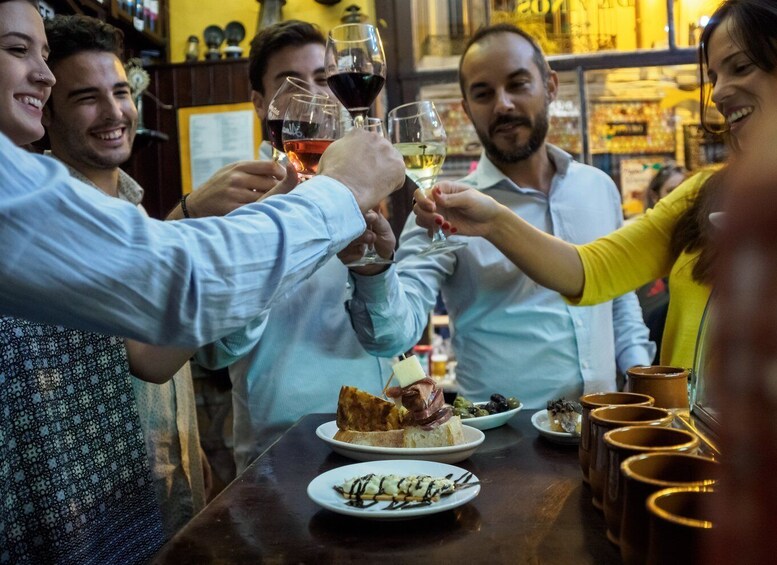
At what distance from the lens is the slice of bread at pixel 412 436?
1289mm

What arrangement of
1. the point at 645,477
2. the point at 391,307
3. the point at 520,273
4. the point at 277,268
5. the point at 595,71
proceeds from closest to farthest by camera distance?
the point at 645,477 → the point at 277,268 → the point at 391,307 → the point at 520,273 → the point at 595,71

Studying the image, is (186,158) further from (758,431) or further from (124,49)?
(758,431)

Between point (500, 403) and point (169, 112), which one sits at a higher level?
point (169, 112)

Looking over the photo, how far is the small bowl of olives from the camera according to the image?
145cm

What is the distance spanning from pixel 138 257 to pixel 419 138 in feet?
2.61

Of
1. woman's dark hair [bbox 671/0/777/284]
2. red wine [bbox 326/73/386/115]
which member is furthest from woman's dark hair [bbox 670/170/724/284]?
red wine [bbox 326/73/386/115]

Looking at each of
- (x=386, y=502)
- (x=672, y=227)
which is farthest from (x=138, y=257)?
(x=672, y=227)

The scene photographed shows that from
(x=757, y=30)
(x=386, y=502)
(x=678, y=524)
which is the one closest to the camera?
A: (x=678, y=524)

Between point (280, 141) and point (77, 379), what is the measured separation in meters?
0.60

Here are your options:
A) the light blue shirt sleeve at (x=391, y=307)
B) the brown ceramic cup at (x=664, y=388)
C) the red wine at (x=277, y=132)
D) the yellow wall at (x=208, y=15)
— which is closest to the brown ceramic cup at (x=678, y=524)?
the brown ceramic cup at (x=664, y=388)

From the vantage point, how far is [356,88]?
127 cm

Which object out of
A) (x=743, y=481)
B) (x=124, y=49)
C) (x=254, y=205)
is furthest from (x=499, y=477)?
(x=124, y=49)

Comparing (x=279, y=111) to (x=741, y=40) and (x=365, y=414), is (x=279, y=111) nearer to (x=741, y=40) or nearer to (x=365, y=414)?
(x=365, y=414)

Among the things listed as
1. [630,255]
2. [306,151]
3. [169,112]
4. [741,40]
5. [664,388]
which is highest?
[169,112]
